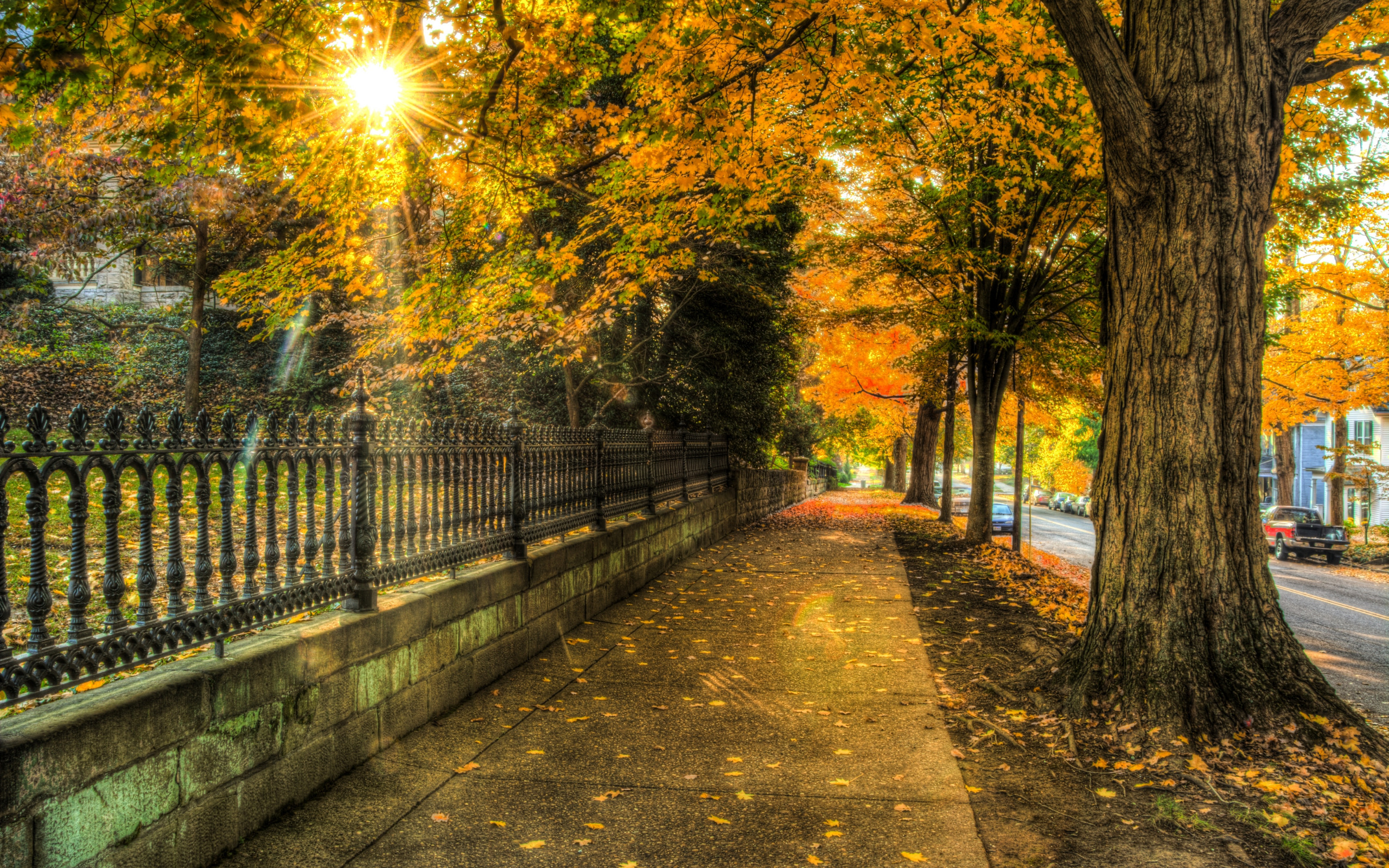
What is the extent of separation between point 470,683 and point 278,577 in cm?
172

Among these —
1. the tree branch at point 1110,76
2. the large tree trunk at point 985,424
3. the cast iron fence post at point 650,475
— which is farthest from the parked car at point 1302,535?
the tree branch at point 1110,76

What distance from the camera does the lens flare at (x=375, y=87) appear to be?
862cm

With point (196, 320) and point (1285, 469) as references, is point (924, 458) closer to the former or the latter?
point (1285, 469)

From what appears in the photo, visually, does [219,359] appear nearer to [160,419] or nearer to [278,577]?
[160,419]

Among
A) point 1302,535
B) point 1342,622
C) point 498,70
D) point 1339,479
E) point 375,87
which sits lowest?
point 1302,535

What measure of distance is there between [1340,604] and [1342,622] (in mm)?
2506

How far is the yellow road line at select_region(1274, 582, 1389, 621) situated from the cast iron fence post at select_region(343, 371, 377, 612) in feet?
40.7

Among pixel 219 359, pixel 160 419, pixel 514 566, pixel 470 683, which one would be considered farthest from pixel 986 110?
pixel 219 359

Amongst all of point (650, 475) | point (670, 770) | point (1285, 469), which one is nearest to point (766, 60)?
point (650, 475)

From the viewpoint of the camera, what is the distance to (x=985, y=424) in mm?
16531

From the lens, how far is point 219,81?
6.64m

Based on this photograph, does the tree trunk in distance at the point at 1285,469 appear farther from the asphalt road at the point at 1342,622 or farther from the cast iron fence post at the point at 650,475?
the cast iron fence post at the point at 650,475

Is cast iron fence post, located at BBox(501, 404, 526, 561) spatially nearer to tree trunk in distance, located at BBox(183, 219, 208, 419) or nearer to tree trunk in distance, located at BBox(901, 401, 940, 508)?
tree trunk in distance, located at BBox(183, 219, 208, 419)

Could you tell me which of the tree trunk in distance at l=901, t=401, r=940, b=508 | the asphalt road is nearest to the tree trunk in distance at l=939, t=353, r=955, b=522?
the asphalt road
